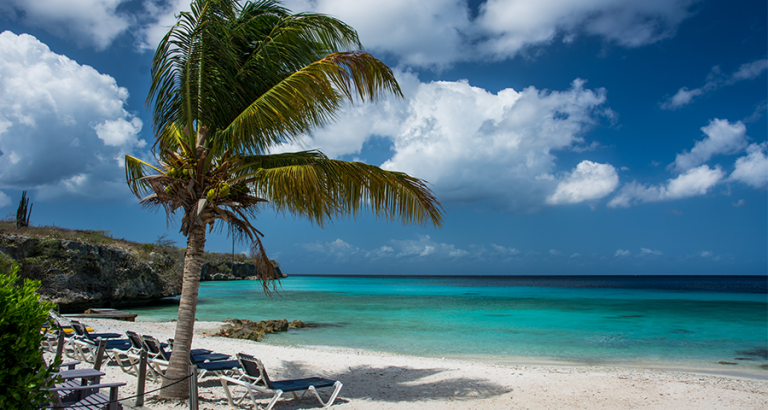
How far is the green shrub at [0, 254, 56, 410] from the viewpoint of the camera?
105 inches

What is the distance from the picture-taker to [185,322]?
568 cm

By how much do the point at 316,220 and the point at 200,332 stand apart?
37.7 feet

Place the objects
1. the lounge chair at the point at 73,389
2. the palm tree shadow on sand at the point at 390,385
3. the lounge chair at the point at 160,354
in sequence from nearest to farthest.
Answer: the lounge chair at the point at 73,389, the palm tree shadow on sand at the point at 390,385, the lounge chair at the point at 160,354

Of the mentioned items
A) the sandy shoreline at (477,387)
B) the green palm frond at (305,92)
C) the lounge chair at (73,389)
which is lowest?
the sandy shoreline at (477,387)

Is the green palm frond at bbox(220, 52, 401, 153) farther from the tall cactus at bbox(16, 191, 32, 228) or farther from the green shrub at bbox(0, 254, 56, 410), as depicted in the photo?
the tall cactus at bbox(16, 191, 32, 228)

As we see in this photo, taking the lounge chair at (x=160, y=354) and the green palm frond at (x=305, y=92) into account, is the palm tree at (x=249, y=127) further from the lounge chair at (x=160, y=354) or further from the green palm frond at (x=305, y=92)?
the lounge chair at (x=160, y=354)

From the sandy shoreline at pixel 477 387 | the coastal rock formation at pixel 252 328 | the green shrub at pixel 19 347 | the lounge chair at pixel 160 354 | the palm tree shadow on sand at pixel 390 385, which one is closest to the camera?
the green shrub at pixel 19 347

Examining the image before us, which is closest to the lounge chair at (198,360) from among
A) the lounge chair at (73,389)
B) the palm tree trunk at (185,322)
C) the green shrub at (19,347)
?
the palm tree trunk at (185,322)

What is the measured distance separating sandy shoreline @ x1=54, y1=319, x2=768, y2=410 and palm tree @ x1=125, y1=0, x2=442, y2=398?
7.77 feet

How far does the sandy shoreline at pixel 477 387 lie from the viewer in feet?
21.3

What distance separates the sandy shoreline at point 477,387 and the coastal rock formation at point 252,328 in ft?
12.7

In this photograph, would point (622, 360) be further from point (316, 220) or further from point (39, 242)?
point (39, 242)

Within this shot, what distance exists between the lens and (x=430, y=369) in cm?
941

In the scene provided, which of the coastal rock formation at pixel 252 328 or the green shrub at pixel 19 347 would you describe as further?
the coastal rock formation at pixel 252 328
